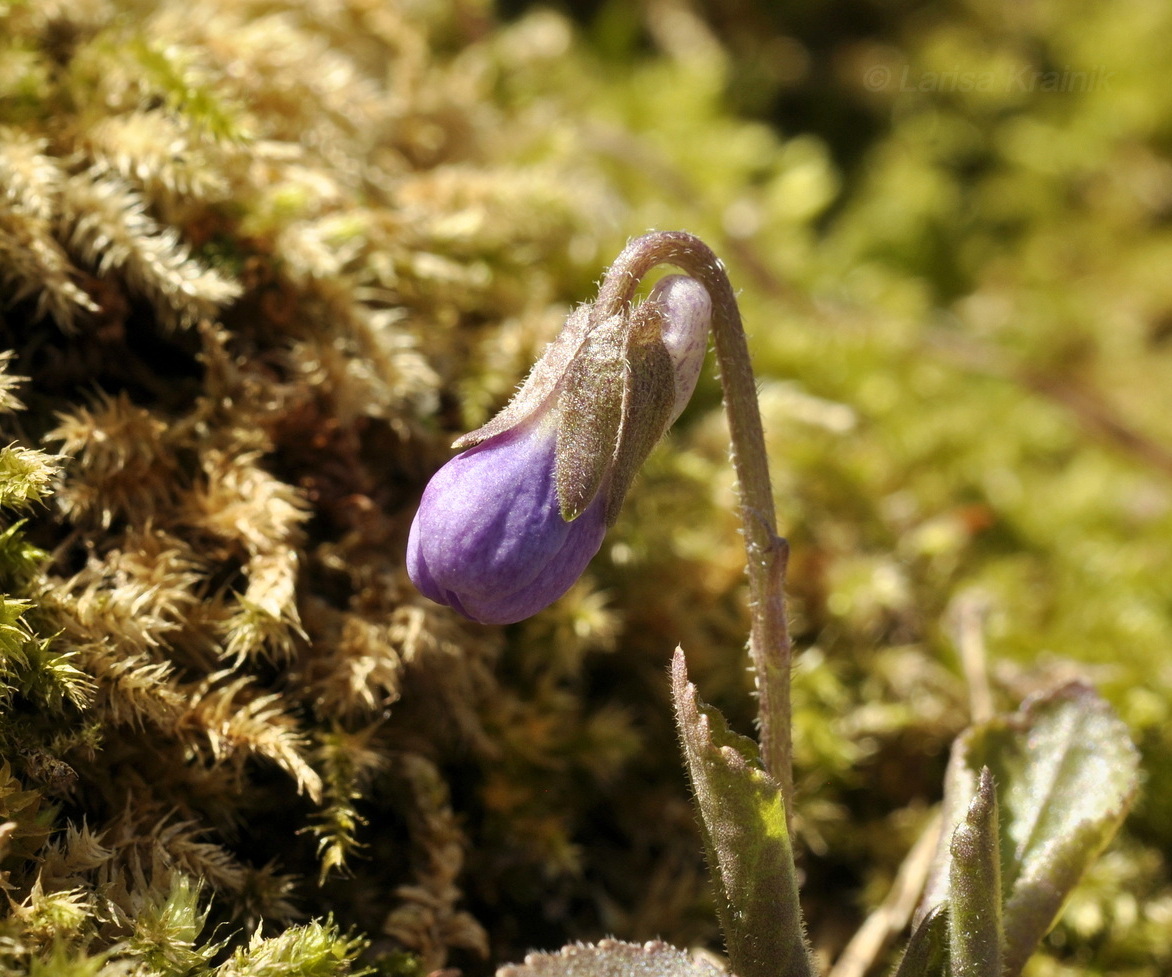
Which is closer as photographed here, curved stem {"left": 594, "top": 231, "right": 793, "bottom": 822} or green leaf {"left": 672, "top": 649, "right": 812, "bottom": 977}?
green leaf {"left": 672, "top": 649, "right": 812, "bottom": 977}

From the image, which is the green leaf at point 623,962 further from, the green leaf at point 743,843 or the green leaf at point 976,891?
the green leaf at point 976,891

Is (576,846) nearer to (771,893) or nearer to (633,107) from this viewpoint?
(771,893)

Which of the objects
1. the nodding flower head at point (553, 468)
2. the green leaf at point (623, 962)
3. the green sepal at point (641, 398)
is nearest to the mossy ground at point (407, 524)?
the green leaf at point (623, 962)

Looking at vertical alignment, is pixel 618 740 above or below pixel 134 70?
below

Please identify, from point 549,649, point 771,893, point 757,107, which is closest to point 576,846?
point 549,649

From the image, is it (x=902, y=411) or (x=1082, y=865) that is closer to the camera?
(x=1082, y=865)

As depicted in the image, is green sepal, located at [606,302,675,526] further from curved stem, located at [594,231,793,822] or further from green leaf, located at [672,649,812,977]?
green leaf, located at [672,649,812,977]

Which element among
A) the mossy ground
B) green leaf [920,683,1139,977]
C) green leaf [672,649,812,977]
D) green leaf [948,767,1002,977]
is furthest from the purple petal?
green leaf [920,683,1139,977]
